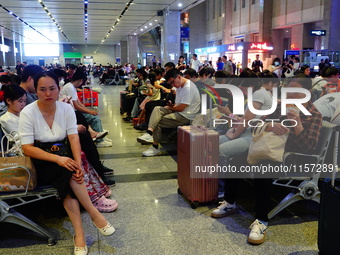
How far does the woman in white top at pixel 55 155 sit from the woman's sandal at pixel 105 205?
58 cm

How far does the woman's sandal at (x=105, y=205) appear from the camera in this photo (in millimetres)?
3545

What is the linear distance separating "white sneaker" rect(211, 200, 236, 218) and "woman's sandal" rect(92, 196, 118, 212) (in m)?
1.00

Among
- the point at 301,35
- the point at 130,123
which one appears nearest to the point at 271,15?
the point at 301,35

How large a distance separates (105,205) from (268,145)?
5.66ft

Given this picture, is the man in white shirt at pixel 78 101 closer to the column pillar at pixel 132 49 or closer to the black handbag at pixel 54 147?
the black handbag at pixel 54 147

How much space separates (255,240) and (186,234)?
0.59 meters

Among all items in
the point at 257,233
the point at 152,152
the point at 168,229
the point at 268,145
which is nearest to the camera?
the point at 257,233

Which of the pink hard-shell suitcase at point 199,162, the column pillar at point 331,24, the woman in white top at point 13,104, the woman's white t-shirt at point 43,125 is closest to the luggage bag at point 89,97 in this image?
the woman in white top at point 13,104

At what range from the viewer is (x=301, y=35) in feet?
71.7

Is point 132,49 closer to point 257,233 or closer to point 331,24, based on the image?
point 331,24

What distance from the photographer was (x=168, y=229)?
317 cm

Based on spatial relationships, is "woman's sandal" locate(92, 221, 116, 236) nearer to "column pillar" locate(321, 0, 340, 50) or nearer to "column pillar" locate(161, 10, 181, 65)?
"column pillar" locate(161, 10, 181, 65)

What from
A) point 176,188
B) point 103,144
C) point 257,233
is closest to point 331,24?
point 103,144

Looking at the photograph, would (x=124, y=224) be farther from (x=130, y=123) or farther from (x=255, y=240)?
(x=130, y=123)
